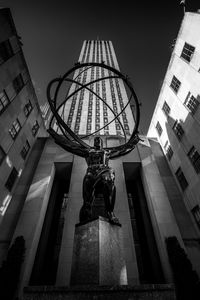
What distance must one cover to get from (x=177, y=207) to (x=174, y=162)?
431cm

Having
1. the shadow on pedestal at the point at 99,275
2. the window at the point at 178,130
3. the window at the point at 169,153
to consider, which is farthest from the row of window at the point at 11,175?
the window at the point at 178,130

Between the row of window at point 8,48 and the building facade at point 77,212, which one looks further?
the row of window at point 8,48

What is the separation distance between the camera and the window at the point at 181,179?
13.0 meters

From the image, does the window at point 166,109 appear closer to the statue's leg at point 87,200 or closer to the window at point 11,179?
the statue's leg at point 87,200

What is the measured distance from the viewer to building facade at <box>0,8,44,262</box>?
11.6 m

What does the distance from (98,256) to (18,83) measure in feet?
53.8

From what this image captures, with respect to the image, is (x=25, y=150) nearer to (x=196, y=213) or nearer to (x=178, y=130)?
(x=178, y=130)

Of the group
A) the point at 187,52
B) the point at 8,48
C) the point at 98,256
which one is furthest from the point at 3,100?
the point at 187,52

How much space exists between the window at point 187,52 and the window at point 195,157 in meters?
8.34

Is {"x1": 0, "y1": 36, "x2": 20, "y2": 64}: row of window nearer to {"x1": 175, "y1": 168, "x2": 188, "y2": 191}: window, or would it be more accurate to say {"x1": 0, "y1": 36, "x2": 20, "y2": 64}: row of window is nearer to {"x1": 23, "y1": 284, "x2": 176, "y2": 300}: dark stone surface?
{"x1": 23, "y1": 284, "x2": 176, "y2": 300}: dark stone surface

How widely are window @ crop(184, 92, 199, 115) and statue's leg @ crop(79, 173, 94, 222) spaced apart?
38.9 feet

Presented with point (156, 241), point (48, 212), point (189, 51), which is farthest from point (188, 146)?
point (48, 212)

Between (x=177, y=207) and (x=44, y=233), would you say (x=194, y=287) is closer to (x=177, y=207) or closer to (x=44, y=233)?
(x=177, y=207)

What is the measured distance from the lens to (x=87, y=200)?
5.16 meters
